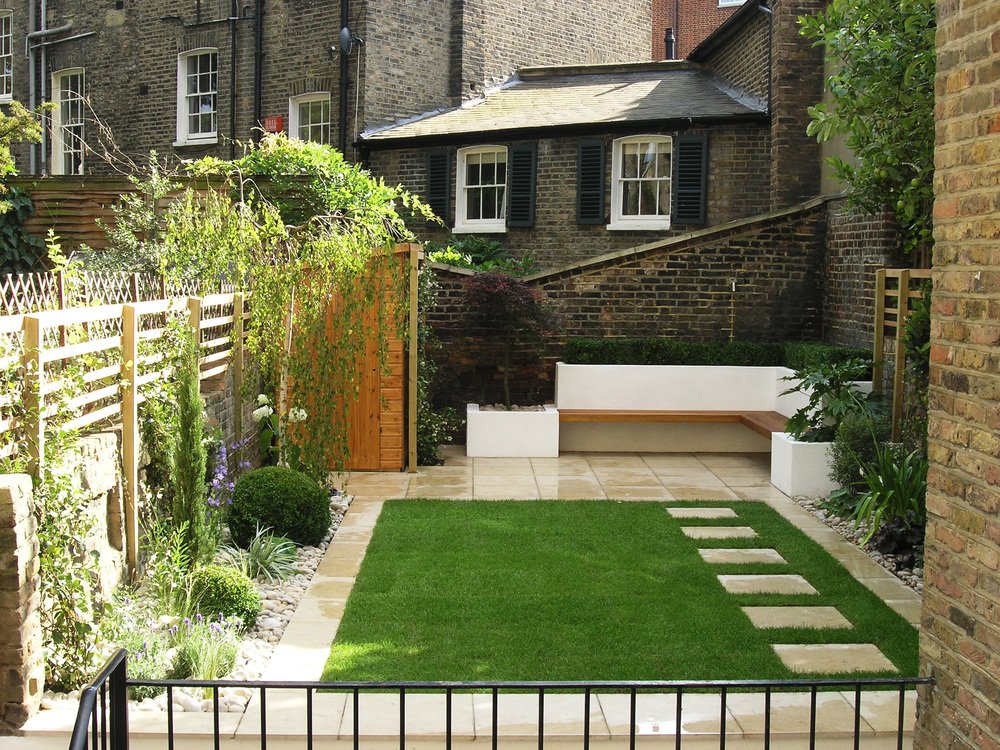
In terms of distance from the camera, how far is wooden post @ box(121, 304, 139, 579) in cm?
663

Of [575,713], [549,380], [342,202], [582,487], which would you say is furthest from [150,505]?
[549,380]

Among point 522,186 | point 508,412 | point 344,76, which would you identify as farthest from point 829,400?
point 344,76

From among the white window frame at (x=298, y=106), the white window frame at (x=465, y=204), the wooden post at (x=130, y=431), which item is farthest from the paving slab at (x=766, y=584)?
the white window frame at (x=298, y=106)

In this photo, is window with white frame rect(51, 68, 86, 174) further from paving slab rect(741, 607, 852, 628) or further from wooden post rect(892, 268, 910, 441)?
paving slab rect(741, 607, 852, 628)

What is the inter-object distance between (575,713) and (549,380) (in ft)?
29.5

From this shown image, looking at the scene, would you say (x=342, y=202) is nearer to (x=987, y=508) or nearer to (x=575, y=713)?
(x=575, y=713)

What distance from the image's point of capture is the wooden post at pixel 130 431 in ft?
21.8

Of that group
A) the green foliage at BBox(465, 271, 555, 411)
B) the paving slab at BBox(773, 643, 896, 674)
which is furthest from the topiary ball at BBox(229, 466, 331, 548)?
the green foliage at BBox(465, 271, 555, 411)

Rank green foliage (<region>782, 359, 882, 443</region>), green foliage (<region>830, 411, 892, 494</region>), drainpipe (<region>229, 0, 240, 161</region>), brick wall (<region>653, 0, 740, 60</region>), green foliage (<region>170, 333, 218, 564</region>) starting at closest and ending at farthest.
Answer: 1. green foliage (<region>170, 333, 218, 564</region>)
2. green foliage (<region>830, 411, 892, 494</region>)
3. green foliage (<region>782, 359, 882, 443</region>)
4. drainpipe (<region>229, 0, 240, 161</region>)
5. brick wall (<region>653, 0, 740, 60</region>)

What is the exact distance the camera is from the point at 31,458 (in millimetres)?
5293

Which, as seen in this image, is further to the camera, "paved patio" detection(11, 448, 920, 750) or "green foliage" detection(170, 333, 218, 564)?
"green foliage" detection(170, 333, 218, 564)

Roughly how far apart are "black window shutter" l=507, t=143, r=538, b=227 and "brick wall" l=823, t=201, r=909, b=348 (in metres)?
5.50

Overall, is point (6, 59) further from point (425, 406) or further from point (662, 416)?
point (662, 416)

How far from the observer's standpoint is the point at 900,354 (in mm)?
10578
